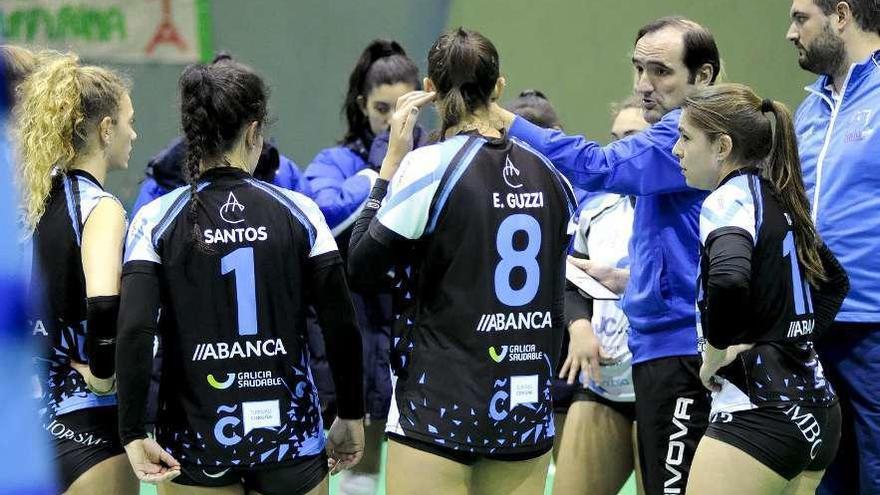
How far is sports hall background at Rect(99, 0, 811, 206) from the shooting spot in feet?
22.3

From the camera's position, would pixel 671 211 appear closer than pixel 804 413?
No

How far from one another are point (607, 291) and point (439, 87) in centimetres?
87

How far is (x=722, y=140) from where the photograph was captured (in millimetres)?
2689

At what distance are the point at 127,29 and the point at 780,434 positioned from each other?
17.1 ft

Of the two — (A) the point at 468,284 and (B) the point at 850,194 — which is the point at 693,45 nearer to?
(B) the point at 850,194

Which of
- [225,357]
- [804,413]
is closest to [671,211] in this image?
[804,413]

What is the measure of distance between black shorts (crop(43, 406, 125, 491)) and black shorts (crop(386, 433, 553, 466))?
651 millimetres

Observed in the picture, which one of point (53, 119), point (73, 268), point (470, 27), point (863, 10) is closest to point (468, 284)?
point (73, 268)

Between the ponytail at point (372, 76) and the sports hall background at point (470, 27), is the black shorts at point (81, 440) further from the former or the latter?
the sports hall background at point (470, 27)

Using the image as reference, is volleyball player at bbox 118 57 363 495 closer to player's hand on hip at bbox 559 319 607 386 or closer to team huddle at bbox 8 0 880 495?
team huddle at bbox 8 0 880 495

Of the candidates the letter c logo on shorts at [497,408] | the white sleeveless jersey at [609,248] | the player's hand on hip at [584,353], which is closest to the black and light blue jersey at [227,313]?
the letter c logo on shorts at [497,408]

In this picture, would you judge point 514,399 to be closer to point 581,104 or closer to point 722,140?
point 722,140

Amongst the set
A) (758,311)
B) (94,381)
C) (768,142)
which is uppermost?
(768,142)

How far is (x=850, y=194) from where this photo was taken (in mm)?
3115
